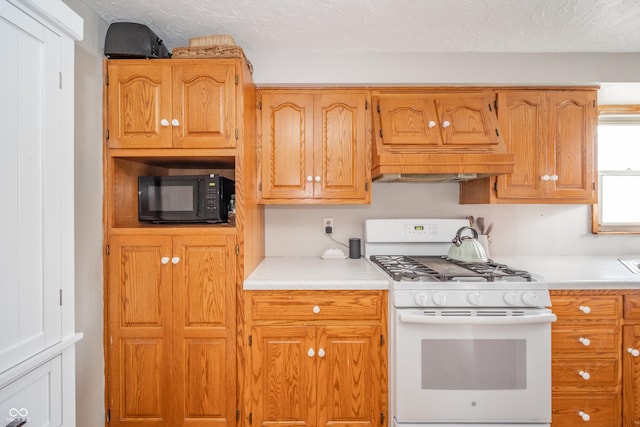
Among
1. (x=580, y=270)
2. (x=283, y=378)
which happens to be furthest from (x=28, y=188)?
(x=580, y=270)

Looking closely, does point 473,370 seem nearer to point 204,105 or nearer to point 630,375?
point 630,375

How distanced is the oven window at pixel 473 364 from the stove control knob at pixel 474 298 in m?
0.20

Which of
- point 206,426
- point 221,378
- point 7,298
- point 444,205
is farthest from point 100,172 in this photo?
point 444,205

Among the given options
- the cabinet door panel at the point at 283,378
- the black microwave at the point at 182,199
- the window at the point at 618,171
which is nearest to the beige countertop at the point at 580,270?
the window at the point at 618,171

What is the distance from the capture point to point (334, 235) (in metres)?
2.43

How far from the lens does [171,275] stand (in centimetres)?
168

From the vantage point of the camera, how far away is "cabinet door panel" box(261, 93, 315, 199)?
2.05 meters

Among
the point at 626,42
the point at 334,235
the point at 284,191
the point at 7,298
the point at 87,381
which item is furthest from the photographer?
the point at 334,235

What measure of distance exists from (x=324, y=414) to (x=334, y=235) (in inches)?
47.0

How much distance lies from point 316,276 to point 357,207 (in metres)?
0.82

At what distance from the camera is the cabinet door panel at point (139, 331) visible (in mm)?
1671

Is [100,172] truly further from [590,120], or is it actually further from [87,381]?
[590,120]

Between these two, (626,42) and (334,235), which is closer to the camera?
(626,42)

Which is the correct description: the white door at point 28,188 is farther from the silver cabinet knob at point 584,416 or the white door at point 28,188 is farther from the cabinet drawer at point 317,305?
the silver cabinet knob at point 584,416
